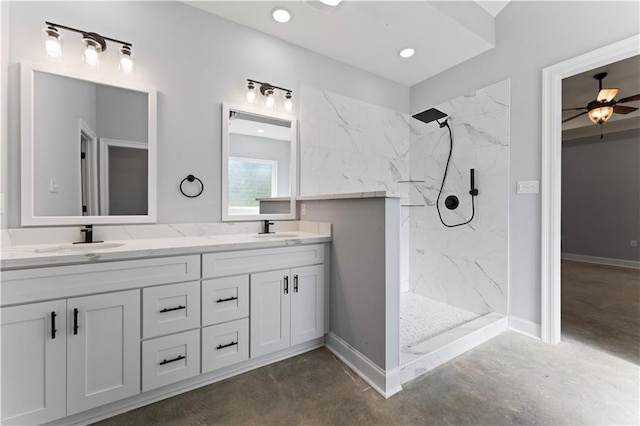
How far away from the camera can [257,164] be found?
94.5 inches

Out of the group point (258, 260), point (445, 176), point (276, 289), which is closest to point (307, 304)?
point (276, 289)

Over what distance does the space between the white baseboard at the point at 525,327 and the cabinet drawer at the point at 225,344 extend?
2.29m

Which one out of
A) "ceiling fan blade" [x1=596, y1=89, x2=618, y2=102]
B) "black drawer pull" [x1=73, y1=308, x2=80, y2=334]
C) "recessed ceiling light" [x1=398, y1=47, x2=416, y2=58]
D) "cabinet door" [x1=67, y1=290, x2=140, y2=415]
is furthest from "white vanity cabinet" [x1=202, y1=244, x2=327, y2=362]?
"ceiling fan blade" [x1=596, y1=89, x2=618, y2=102]

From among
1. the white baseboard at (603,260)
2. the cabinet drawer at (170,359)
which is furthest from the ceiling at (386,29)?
the white baseboard at (603,260)

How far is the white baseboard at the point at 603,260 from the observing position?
4.70 metres

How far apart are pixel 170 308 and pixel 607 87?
5531 mm

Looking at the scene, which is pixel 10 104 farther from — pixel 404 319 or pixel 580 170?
pixel 580 170

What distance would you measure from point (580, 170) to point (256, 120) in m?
6.59

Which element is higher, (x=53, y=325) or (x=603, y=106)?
(x=603, y=106)

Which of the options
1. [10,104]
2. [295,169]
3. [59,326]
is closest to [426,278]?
[295,169]

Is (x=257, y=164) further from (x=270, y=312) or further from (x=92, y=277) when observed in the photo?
(x=92, y=277)

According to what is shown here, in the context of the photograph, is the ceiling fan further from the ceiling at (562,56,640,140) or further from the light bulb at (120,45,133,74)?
the light bulb at (120,45,133,74)

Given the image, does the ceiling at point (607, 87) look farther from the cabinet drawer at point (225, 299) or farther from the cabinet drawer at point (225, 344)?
the cabinet drawer at point (225, 344)

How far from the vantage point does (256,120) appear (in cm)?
237
